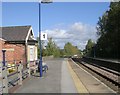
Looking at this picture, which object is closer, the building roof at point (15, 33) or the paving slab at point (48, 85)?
the paving slab at point (48, 85)

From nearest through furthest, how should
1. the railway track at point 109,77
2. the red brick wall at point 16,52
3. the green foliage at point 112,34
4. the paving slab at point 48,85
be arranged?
the paving slab at point 48,85 → the railway track at point 109,77 → the red brick wall at point 16,52 → the green foliage at point 112,34

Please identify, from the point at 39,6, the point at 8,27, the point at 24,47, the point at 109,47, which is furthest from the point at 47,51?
the point at 39,6

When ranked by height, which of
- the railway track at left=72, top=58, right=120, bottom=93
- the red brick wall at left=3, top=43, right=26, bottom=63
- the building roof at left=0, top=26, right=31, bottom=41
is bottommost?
the railway track at left=72, top=58, right=120, bottom=93

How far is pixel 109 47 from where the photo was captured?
80.8m

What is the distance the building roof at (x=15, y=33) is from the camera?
36938mm

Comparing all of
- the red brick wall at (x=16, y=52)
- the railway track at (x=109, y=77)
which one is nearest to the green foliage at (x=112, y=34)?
the red brick wall at (x=16, y=52)

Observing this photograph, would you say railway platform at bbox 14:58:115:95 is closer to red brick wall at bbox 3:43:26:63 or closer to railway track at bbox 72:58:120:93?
railway track at bbox 72:58:120:93

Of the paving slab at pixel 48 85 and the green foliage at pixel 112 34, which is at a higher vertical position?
the green foliage at pixel 112 34

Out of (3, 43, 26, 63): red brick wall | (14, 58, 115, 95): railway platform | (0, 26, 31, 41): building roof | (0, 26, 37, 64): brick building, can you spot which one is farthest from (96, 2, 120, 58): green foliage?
(14, 58, 115, 95): railway platform

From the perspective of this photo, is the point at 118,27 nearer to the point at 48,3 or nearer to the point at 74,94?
the point at 48,3

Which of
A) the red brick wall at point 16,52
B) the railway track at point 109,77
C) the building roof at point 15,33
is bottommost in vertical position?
the railway track at point 109,77

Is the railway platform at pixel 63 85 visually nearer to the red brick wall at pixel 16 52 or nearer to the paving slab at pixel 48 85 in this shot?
the paving slab at pixel 48 85

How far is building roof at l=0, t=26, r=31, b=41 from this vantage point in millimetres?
36938

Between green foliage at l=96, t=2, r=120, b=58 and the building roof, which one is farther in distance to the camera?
green foliage at l=96, t=2, r=120, b=58
